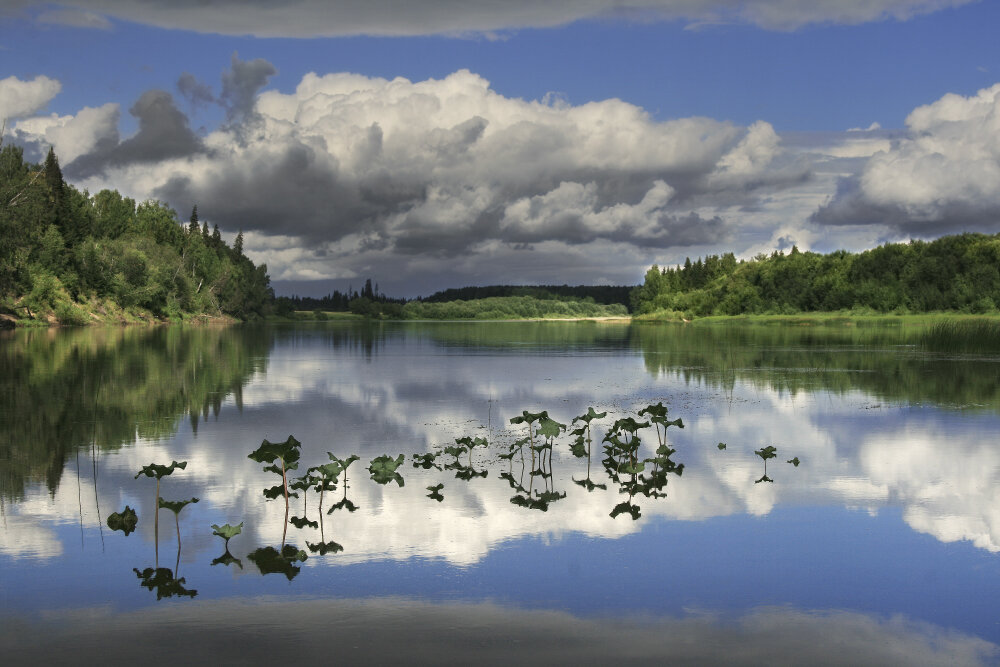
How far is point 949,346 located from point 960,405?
Result: 37.0 metres

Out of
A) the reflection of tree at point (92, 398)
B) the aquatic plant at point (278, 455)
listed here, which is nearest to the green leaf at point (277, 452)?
the aquatic plant at point (278, 455)

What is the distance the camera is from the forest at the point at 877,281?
140m

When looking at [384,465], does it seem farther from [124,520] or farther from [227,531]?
[124,520]

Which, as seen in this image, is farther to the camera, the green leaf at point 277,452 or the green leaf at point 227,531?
the green leaf at point 277,452

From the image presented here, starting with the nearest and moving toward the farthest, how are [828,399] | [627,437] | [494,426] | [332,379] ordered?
[627,437] < [494,426] < [828,399] < [332,379]

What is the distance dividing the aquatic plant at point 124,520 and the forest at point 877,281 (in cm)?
14213

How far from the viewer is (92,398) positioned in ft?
88.5

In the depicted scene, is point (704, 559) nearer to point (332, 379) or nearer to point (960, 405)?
point (960, 405)

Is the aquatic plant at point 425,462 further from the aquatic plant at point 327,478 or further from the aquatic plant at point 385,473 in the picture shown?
the aquatic plant at point 327,478

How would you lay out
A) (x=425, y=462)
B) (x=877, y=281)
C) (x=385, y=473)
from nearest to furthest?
1. (x=385, y=473)
2. (x=425, y=462)
3. (x=877, y=281)

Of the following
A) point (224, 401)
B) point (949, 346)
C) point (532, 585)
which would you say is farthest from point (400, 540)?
point (949, 346)

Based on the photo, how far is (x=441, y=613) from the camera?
8.60 m

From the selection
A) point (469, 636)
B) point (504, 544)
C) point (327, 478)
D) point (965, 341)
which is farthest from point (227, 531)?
point (965, 341)

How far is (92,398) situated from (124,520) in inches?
667
